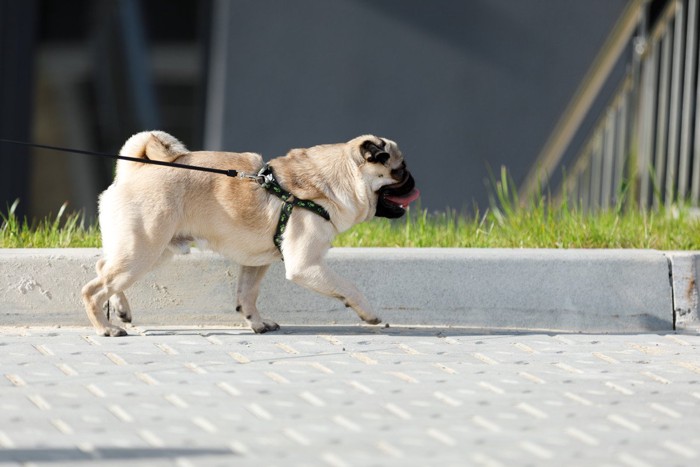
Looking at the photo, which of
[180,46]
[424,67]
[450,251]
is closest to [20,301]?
[450,251]

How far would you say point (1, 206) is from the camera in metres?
10.6

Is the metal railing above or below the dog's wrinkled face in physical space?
above

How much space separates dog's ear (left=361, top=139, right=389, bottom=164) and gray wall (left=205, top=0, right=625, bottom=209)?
5.42m

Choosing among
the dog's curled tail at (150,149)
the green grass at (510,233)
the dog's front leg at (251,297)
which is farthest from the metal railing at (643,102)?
the dog's curled tail at (150,149)

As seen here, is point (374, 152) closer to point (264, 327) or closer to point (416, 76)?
point (264, 327)

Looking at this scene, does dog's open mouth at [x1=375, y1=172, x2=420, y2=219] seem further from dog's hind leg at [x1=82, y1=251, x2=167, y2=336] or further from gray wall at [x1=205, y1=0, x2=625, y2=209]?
gray wall at [x1=205, y1=0, x2=625, y2=209]

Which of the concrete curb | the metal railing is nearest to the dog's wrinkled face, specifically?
the concrete curb

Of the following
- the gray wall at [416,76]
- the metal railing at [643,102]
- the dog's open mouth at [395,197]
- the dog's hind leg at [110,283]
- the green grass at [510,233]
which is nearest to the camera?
the dog's hind leg at [110,283]

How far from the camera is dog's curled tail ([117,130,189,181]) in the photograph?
5504 millimetres

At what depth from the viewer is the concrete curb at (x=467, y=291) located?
5.73m

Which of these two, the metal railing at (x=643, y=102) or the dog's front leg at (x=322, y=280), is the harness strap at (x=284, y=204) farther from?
the metal railing at (x=643, y=102)

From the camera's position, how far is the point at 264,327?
18.3ft

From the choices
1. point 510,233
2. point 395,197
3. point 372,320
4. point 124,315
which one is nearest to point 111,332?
point 124,315

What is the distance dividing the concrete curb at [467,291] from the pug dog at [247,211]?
7.2 inches
